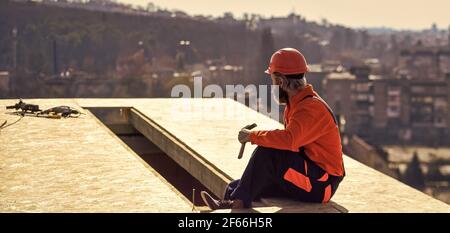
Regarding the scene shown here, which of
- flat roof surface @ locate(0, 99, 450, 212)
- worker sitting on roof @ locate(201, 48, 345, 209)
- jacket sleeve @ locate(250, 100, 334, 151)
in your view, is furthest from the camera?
flat roof surface @ locate(0, 99, 450, 212)

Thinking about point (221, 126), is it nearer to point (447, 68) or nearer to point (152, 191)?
point (152, 191)

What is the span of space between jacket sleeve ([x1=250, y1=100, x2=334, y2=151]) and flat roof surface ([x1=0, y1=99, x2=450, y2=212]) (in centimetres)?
47

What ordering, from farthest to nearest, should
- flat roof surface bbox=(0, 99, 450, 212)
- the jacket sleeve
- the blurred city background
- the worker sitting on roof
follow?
the blurred city background < flat roof surface bbox=(0, 99, 450, 212) < the worker sitting on roof < the jacket sleeve

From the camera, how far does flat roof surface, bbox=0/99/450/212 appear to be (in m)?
5.46

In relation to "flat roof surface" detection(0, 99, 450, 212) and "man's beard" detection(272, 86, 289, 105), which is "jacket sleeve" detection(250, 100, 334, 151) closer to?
"man's beard" detection(272, 86, 289, 105)

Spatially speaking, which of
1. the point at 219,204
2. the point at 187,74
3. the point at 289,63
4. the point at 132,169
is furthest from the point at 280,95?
the point at 187,74

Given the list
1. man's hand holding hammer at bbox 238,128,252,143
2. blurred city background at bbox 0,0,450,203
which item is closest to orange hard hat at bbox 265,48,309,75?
man's hand holding hammer at bbox 238,128,252,143

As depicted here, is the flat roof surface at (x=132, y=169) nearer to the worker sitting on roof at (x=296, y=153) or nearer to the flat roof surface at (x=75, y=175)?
the flat roof surface at (x=75, y=175)

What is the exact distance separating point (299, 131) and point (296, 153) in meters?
0.19

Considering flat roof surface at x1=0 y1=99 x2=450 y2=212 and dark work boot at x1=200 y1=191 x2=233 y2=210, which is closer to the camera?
dark work boot at x1=200 y1=191 x2=233 y2=210

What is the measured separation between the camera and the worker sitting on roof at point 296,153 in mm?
5203

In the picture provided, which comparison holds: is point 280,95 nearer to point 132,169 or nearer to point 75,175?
point 132,169

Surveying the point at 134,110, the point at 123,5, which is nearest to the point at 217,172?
the point at 134,110

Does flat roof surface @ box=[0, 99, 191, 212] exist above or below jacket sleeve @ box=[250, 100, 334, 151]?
below
